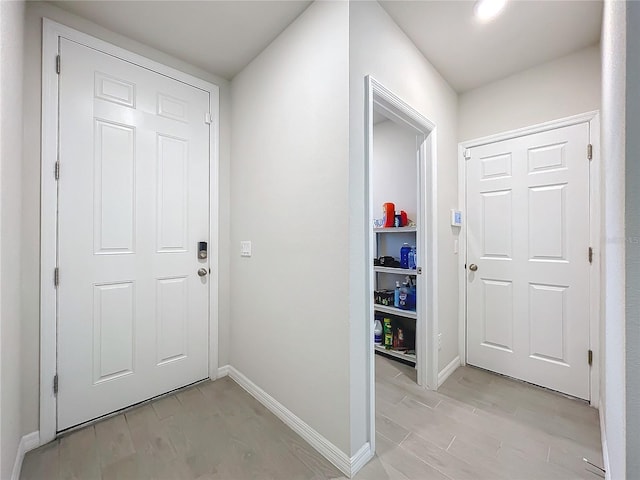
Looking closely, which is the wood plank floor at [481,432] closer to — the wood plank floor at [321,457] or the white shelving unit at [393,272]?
the wood plank floor at [321,457]

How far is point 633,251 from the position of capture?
643 mm

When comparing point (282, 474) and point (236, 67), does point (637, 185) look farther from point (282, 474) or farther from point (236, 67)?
point (236, 67)

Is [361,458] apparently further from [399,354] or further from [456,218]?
[456,218]

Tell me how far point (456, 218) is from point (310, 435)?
2090 mm

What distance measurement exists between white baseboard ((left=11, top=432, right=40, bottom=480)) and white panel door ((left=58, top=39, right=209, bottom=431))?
0.11 meters

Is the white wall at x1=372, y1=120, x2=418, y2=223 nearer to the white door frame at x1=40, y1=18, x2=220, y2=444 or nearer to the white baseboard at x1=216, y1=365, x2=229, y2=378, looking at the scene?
the white baseboard at x1=216, y1=365, x2=229, y2=378

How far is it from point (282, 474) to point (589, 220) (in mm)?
2629

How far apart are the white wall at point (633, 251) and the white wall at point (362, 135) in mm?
951

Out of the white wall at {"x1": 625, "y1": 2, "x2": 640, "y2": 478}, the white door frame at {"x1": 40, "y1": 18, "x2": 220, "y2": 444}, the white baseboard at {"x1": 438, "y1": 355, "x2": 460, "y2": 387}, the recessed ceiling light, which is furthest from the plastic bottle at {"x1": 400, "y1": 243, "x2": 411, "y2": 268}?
the white door frame at {"x1": 40, "y1": 18, "x2": 220, "y2": 444}

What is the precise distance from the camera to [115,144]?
182 centimetres

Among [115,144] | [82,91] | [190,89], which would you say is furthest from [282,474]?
[190,89]

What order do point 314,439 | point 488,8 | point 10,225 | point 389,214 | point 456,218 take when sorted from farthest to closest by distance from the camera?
1. point 389,214
2. point 456,218
3. point 488,8
4. point 314,439
5. point 10,225

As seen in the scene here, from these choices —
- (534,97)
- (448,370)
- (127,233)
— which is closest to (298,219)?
(127,233)

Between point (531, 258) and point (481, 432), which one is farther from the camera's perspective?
point (531, 258)
